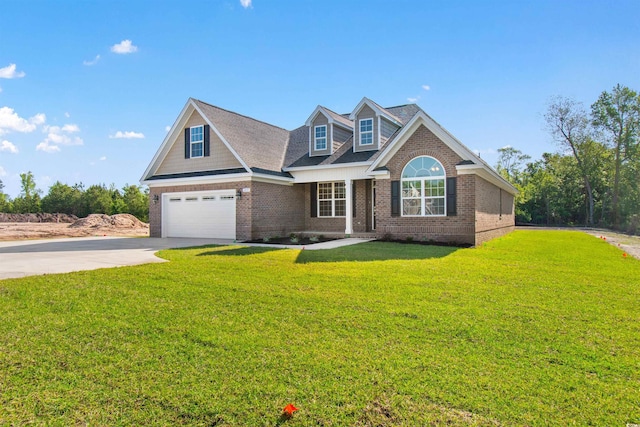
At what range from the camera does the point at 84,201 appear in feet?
138

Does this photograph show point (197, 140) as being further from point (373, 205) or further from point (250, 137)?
point (373, 205)

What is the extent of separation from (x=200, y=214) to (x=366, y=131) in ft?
30.1

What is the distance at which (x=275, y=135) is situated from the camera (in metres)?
22.2

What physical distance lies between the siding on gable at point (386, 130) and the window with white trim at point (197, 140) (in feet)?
29.1

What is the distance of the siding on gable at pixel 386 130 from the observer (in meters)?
17.9

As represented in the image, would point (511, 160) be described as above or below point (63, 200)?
above

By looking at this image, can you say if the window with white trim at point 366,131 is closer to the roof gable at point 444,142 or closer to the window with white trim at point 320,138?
the window with white trim at point 320,138

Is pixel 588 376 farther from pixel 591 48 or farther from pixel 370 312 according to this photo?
pixel 591 48

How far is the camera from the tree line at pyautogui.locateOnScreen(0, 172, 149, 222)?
3841 cm

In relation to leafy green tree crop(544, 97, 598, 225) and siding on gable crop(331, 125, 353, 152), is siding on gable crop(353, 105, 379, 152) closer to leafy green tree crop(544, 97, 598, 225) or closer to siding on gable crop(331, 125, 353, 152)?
siding on gable crop(331, 125, 353, 152)

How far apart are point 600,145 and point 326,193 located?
125 ft

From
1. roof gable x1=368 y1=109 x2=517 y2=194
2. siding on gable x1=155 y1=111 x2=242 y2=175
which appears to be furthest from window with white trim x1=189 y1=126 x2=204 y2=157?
roof gable x1=368 y1=109 x2=517 y2=194

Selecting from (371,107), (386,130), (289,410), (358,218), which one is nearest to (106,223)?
(358,218)

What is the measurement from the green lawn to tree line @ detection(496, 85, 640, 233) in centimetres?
3897
